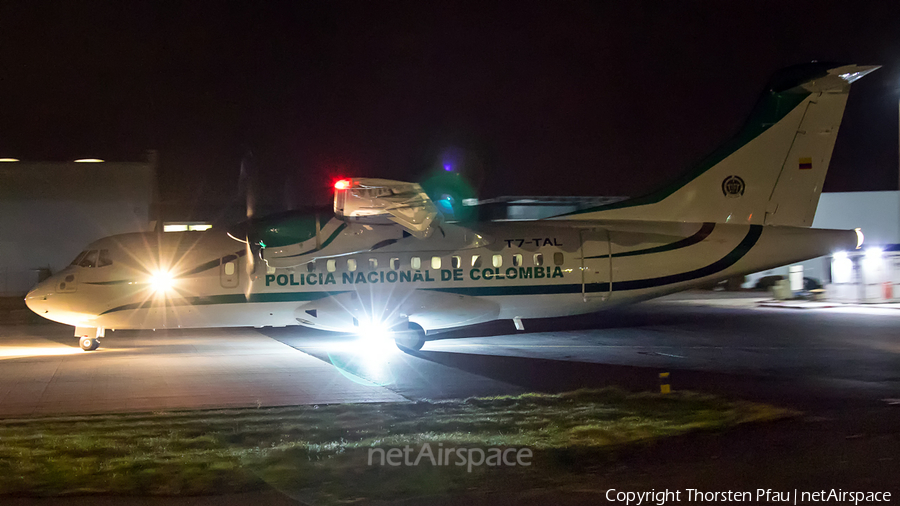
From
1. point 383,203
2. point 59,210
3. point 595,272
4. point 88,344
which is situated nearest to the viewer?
point 383,203

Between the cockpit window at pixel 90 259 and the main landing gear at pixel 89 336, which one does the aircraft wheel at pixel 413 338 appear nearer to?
the main landing gear at pixel 89 336

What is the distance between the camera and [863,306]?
26.3 metres

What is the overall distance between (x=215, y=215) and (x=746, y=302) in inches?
1101

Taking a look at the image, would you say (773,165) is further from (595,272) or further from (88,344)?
(88,344)

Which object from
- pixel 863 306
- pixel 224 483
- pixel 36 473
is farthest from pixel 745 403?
pixel 863 306

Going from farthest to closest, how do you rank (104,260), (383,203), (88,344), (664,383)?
(88,344) → (104,260) → (383,203) → (664,383)

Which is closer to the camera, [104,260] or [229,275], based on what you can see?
[229,275]

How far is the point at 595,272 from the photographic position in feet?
56.4

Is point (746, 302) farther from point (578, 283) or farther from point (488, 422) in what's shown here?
point (488, 422)

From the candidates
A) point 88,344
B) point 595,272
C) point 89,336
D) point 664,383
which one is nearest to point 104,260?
point 89,336

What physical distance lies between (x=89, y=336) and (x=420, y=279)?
8265mm

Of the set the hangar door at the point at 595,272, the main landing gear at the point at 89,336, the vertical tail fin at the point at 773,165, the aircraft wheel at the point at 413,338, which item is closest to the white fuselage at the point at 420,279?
the hangar door at the point at 595,272

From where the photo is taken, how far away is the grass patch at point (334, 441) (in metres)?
7.36

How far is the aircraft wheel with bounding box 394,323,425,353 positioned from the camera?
16.9 metres
